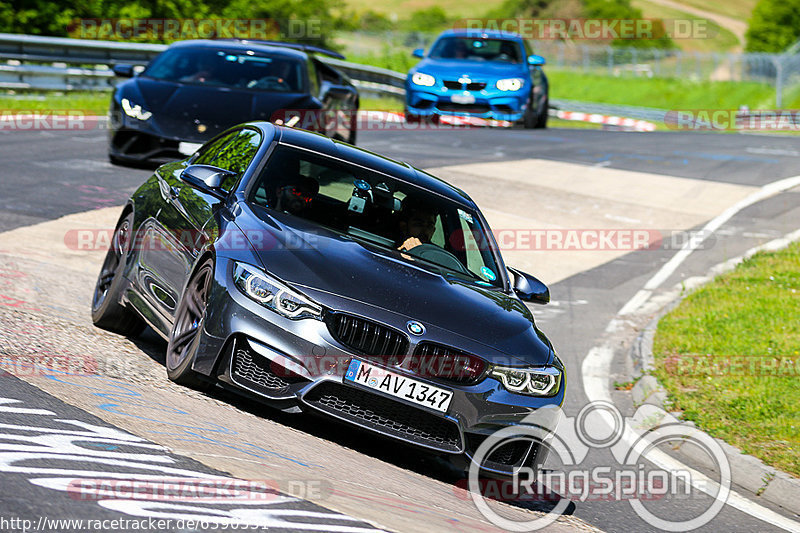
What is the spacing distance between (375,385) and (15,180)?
910 centimetres

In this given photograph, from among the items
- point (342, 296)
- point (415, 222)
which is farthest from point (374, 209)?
point (342, 296)

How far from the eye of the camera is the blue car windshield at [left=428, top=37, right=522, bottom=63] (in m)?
22.1

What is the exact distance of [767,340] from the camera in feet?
33.2

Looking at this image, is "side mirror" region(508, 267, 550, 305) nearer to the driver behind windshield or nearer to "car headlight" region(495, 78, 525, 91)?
the driver behind windshield

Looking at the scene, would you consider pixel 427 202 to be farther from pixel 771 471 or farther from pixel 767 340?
pixel 767 340

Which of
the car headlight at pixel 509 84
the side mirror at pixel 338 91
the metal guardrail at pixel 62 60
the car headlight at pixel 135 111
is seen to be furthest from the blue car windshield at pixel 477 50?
the car headlight at pixel 135 111

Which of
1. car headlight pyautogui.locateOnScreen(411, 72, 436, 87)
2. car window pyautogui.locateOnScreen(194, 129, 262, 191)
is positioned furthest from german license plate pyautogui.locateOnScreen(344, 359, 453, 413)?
car headlight pyautogui.locateOnScreen(411, 72, 436, 87)

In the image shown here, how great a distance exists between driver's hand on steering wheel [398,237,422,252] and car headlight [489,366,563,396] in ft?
4.08

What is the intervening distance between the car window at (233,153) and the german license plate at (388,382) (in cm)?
188

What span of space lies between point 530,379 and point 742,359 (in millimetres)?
4327

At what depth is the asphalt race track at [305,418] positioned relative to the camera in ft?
15.4

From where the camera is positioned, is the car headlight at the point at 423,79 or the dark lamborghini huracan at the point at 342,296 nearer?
the dark lamborghini huracan at the point at 342,296

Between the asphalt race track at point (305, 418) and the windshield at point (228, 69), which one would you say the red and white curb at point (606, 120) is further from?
the windshield at point (228, 69)

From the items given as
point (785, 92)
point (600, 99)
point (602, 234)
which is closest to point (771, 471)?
point (602, 234)
